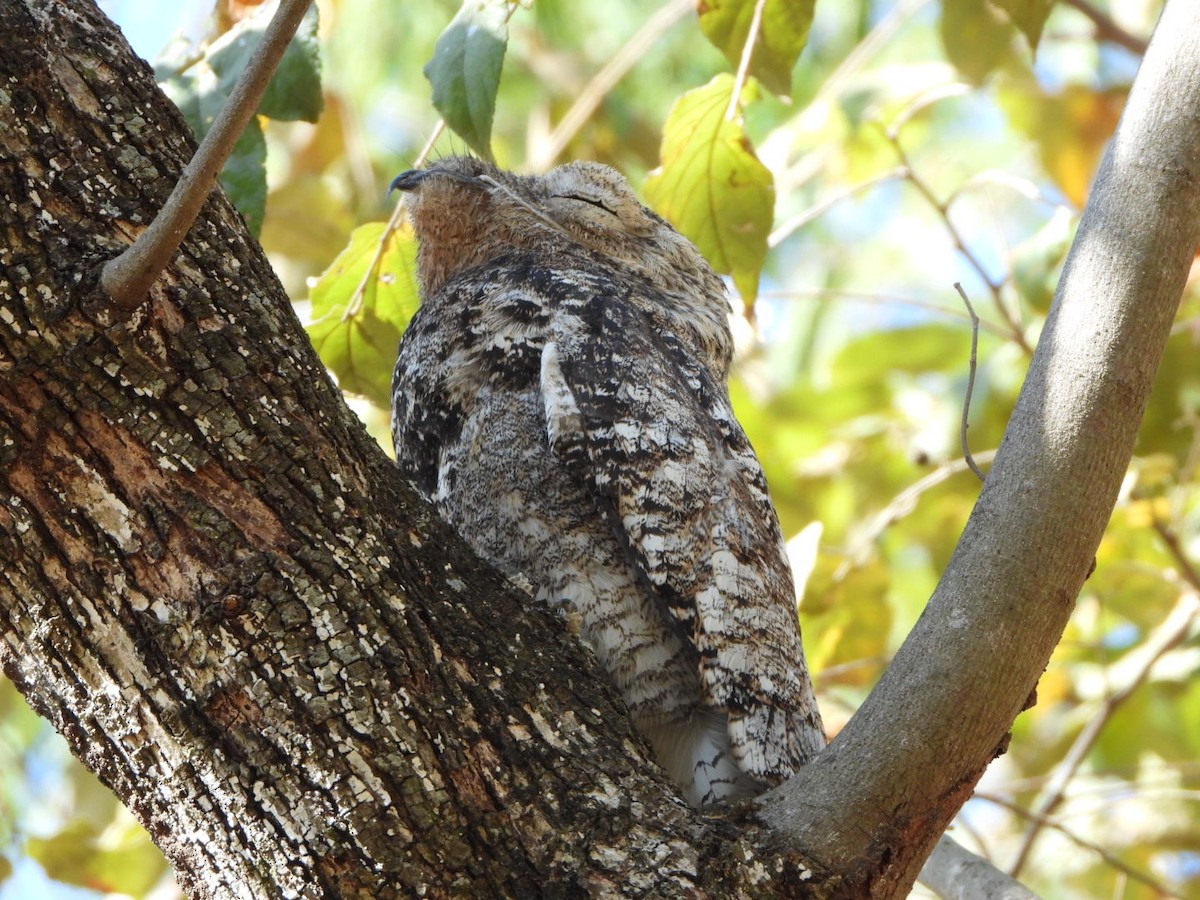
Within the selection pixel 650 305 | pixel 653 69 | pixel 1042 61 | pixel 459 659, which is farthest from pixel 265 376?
pixel 1042 61

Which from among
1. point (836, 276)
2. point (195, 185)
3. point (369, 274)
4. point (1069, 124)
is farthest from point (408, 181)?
point (836, 276)

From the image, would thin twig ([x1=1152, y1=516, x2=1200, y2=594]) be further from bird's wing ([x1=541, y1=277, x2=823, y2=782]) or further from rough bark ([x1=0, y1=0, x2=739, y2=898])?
rough bark ([x1=0, y1=0, x2=739, y2=898])

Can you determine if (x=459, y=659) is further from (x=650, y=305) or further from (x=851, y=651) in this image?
(x=851, y=651)

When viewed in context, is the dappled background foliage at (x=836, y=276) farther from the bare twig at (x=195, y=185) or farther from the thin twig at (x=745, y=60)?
the bare twig at (x=195, y=185)

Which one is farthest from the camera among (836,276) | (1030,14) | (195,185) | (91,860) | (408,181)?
(836,276)

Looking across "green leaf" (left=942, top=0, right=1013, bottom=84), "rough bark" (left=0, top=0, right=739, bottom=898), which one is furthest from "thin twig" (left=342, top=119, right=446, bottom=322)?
"green leaf" (left=942, top=0, right=1013, bottom=84)

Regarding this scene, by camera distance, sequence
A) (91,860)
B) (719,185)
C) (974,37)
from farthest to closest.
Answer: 1. (974,37)
2. (91,860)
3. (719,185)

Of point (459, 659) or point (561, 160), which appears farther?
point (561, 160)

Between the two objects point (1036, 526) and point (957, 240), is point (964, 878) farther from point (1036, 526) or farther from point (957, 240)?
point (957, 240)
